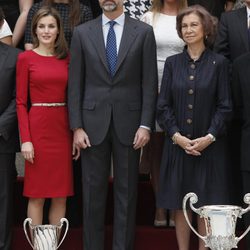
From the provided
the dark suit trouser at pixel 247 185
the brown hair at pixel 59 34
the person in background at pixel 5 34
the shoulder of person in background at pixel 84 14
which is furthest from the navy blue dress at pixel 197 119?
the person in background at pixel 5 34

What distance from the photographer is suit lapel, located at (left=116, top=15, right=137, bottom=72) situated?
5992 mm

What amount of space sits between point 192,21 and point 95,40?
0.66 m

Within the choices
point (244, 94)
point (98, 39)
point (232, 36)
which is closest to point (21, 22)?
point (98, 39)

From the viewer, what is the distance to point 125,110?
237 inches

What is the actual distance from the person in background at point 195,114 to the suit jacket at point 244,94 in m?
0.07

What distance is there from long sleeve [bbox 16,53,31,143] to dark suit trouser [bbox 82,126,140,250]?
1.43 ft

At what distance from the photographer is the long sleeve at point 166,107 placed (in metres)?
5.87

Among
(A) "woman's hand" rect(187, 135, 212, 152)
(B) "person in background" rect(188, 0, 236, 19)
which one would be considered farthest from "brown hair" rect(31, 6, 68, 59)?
(B) "person in background" rect(188, 0, 236, 19)

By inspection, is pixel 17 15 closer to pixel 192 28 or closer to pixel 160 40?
pixel 160 40

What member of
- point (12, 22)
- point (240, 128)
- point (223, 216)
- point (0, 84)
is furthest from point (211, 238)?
point (12, 22)

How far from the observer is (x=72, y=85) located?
19.8ft

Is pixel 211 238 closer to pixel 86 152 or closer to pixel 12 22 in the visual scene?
pixel 86 152

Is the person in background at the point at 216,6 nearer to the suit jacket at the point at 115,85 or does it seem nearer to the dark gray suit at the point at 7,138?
the suit jacket at the point at 115,85

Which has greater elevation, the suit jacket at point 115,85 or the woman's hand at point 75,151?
the suit jacket at point 115,85
